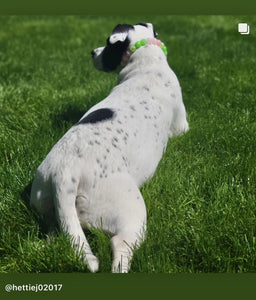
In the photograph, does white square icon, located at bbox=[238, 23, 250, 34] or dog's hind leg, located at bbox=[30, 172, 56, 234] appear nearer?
dog's hind leg, located at bbox=[30, 172, 56, 234]

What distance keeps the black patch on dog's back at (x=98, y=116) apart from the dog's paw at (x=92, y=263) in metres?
1.00

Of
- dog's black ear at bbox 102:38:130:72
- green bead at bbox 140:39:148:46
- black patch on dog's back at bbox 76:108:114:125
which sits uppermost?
green bead at bbox 140:39:148:46

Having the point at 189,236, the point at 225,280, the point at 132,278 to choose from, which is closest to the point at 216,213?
the point at 189,236

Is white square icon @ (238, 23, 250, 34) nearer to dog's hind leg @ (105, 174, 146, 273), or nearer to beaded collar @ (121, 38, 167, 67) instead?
beaded collar @ (121, 38, 167, 67)

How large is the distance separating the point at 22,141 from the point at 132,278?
2247 mm

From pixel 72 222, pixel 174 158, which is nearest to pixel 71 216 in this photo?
pixel 72 222

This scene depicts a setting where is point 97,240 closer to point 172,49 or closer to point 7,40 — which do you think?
point 172,49

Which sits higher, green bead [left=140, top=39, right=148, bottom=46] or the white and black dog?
green bead [left=140, top=39, right=148, bottom=46]

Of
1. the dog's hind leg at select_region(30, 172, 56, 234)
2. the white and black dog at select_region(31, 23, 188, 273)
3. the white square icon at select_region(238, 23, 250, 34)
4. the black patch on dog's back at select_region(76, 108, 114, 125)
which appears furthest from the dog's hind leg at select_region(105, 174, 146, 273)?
the white square icon at select_region(238, 23, 250, 34)

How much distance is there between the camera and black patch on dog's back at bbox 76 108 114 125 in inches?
113

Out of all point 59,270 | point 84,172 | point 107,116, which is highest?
point 107,116

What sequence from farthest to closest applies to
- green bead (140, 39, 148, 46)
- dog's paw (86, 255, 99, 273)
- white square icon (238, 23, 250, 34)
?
1. white square icon (238, 23, 250, 34)
2. green bead (140, 39, 148, 46)
3. dog's paw (86, 255, 99, 273)

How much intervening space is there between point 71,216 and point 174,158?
145cm

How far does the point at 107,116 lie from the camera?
2928mm
